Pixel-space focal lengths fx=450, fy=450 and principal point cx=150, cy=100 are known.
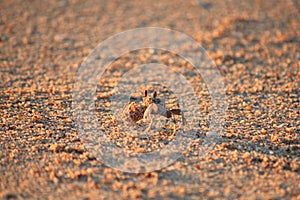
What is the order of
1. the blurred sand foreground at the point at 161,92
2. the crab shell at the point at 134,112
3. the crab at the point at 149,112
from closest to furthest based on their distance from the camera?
the blurred sand foreground at the point at 161,92, the crab at the point at 149,112, the crab shell at the point at 134,112

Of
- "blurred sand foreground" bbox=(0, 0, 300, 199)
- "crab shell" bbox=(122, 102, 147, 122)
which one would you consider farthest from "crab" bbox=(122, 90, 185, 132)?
"blurred sand foreground" bbox=(0, 0, 300, 199)

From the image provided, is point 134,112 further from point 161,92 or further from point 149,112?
point 161,92

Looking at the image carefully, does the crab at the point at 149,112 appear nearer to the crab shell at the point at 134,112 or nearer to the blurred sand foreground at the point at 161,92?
the crab shell at the point at 134,112

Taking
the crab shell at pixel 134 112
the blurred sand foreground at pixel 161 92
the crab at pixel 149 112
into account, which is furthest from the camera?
the crab shell at pixel 134 112

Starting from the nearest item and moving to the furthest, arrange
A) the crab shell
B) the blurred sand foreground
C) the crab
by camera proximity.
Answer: the blurred sand foreground → the crab → the crab shell

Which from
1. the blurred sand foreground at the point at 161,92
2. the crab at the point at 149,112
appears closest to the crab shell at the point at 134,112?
the crab at the point at 149,112

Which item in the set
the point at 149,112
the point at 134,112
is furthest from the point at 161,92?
the point at 149,112

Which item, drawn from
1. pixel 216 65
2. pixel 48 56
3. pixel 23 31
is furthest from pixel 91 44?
pixel 216 65

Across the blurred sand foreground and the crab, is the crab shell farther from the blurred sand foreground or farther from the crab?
the blurred sand foreground
